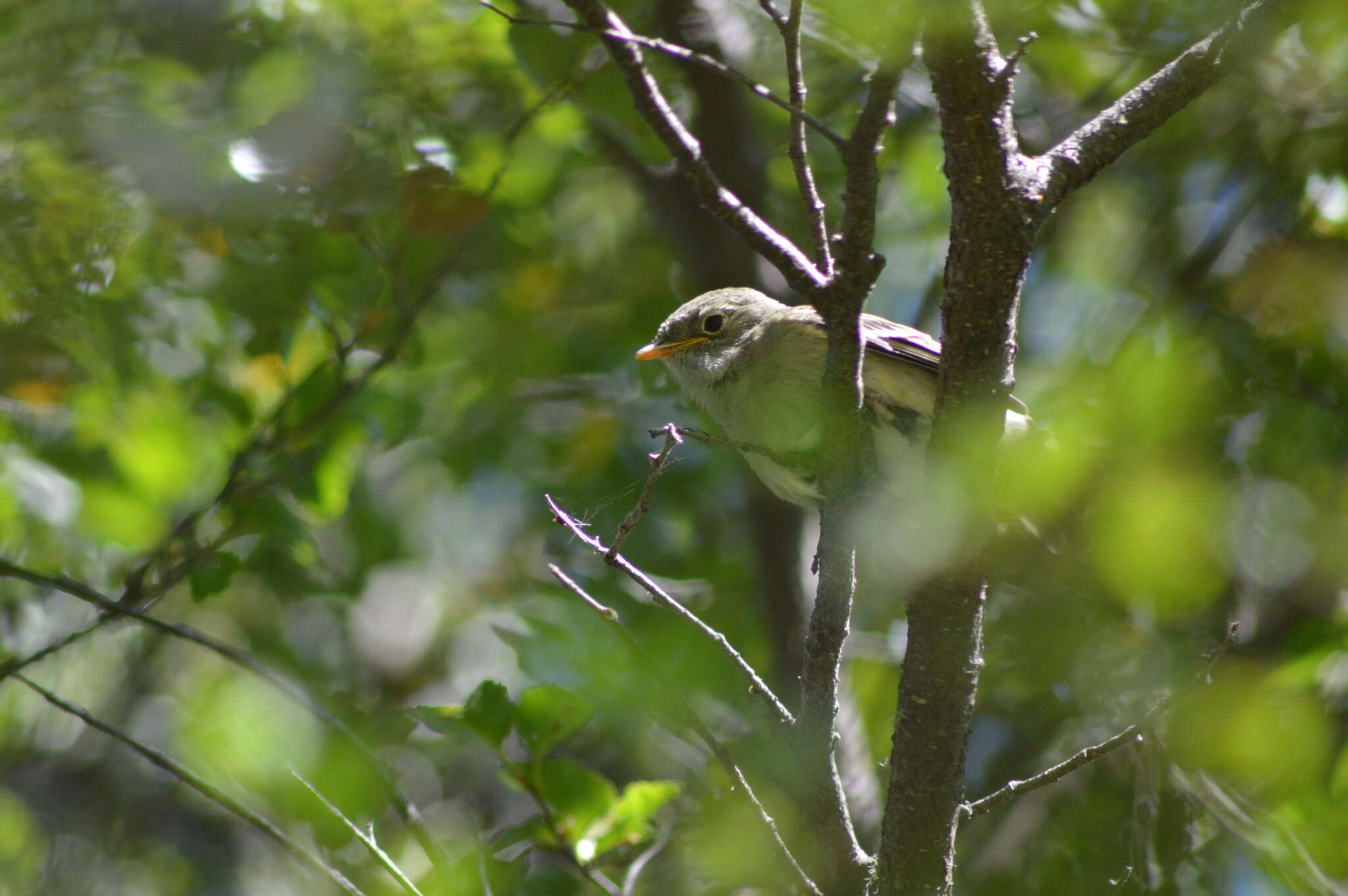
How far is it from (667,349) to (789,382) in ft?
2.42

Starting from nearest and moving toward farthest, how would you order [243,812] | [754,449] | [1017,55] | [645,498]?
[1017,55]
[645,498]
[243,812]
[754,449]

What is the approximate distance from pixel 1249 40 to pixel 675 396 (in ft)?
9.99

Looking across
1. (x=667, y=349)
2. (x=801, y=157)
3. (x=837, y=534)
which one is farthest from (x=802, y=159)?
(x=667, y=349)

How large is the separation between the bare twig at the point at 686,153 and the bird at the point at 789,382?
1142 mm

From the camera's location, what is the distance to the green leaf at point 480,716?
2.67 meters

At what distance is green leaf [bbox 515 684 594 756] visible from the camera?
2.72 m

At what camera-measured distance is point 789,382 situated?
4.04 metres

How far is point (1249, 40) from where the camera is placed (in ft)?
7.86

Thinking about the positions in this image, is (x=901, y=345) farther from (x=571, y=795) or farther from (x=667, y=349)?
(x=571, y=795)

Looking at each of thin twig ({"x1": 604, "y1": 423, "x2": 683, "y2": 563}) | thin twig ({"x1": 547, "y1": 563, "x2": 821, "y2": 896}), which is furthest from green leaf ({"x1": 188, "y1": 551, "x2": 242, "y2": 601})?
thin twig ({"x1": 604, "y1": 423, "x2": 683, "y2": 563})

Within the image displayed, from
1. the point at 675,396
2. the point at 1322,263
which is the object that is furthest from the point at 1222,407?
the point at 675,396

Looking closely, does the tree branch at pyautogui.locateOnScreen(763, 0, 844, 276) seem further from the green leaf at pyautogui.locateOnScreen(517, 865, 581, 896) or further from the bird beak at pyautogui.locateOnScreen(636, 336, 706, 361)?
the bird beak at pyautogui.locateOnScreen(636, 336, 706, 361)

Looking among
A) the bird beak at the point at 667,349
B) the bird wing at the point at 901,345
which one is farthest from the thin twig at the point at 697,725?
the bird beak at the point at 667,349

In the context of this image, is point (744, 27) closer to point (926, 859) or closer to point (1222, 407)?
point (1222, 407)
